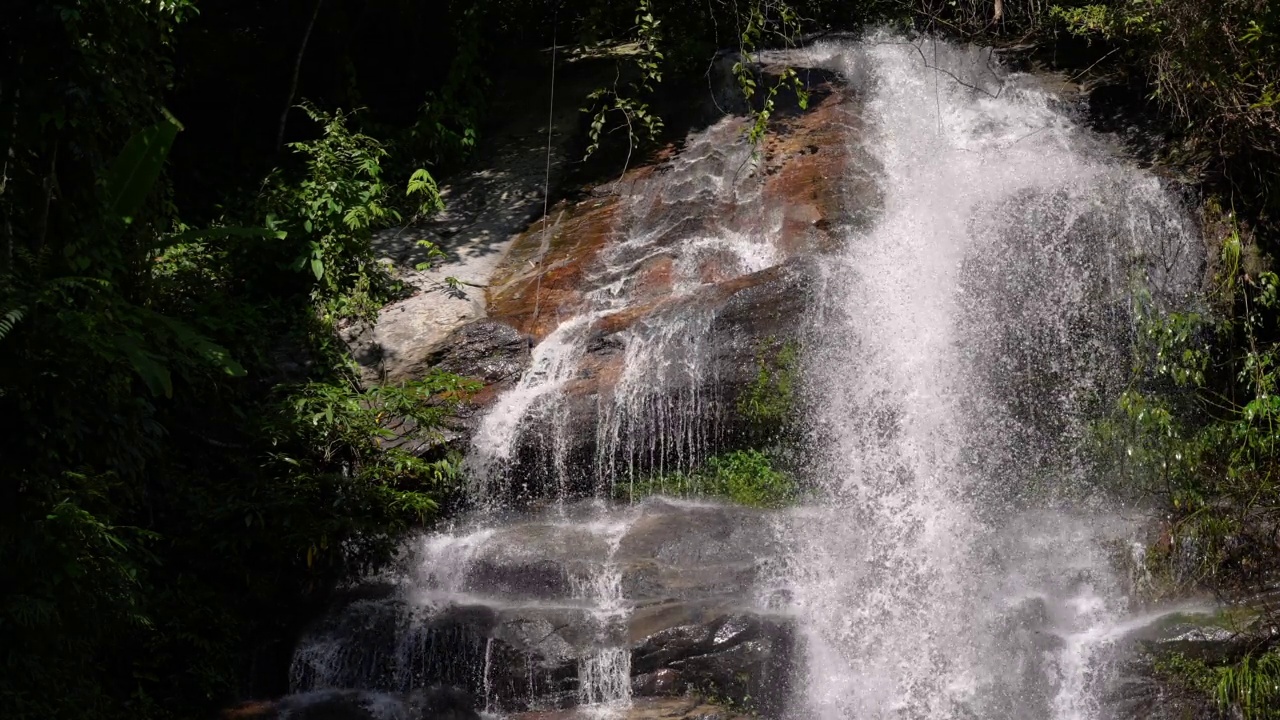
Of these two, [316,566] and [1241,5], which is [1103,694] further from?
[1241,5]

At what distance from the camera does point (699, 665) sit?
7.18 m

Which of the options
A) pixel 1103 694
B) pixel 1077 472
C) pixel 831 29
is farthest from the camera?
pixel 831 29

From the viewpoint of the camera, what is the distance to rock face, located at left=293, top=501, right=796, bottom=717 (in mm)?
7219

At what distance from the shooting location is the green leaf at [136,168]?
667cm

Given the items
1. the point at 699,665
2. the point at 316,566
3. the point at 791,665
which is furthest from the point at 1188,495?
the point at 316,566

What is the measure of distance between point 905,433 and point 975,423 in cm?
51

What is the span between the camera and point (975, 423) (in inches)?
353

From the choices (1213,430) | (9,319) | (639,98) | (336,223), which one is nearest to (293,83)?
(336,223)

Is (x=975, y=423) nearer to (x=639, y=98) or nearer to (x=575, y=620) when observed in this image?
(x=575, y=620)

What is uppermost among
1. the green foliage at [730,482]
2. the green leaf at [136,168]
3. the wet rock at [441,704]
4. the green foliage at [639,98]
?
the green foliage at [639,98]

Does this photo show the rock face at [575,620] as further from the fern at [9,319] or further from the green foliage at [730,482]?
the fern at [9,319]

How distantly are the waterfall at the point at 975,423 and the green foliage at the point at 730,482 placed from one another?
33cm

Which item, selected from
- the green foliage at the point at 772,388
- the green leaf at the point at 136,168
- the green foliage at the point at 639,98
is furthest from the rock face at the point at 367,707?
the green foliage at the point at 639,98

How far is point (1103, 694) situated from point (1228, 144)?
4.96 meters
